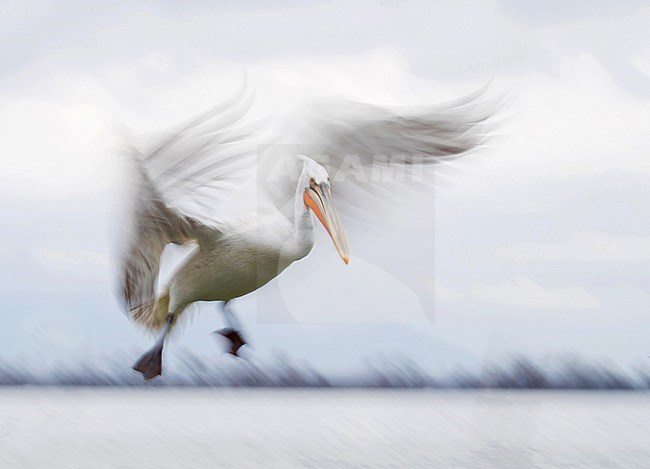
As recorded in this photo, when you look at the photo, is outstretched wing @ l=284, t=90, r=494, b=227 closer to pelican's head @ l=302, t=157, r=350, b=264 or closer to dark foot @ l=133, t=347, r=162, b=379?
pelican's head @ l=302, t=157, r=350, b=264

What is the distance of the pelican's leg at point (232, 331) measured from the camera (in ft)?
16.1

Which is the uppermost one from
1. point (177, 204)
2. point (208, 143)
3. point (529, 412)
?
point (208, 143)

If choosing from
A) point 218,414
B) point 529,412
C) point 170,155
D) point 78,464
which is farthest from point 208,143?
point 529,412

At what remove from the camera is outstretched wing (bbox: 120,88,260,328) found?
4250mm

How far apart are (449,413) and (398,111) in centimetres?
445

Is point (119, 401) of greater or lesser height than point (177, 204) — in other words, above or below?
below

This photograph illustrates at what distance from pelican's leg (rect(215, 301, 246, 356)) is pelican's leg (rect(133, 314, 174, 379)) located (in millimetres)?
269

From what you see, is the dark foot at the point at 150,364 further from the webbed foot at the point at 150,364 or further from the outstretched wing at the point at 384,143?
the outstretched wing at the point at 384,143

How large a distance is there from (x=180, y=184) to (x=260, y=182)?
0.53 metres

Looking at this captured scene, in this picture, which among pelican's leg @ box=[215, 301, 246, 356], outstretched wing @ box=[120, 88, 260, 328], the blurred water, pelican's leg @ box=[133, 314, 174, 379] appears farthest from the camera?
the blurred water

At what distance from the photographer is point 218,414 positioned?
8125mm

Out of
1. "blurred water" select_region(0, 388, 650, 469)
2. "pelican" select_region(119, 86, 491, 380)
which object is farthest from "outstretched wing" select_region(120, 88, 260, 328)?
"blurred water" select_region(0, 388, 650, 469)

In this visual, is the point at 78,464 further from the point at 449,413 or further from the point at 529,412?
the point at 529,412

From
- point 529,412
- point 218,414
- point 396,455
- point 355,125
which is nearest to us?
point 355,125
